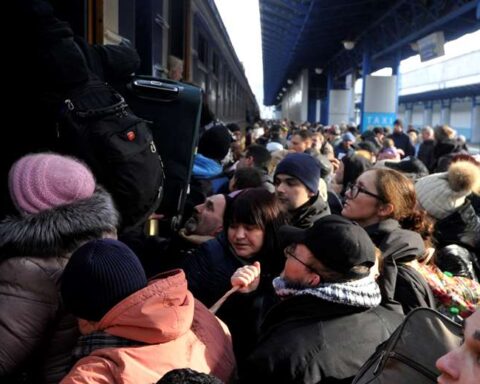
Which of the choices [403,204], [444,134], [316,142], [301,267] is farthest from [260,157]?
[444,134]

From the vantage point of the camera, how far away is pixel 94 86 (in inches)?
77.6

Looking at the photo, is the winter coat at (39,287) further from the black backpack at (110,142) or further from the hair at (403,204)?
the hair at (403,204)

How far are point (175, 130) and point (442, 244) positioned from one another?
1.95 meters

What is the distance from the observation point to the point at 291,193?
3248mm

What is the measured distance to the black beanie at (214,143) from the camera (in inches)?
160

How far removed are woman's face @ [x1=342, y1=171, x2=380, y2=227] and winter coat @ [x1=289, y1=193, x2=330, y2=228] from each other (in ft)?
0.95

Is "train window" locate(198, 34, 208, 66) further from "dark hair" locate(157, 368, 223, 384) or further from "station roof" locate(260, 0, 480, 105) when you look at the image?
"dark hair" locate(157, 368, 223, 384)

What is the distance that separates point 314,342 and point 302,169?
5.56 ft

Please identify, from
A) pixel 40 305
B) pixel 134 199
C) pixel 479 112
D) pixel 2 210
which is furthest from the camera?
pixel 479 112

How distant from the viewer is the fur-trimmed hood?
1.56m

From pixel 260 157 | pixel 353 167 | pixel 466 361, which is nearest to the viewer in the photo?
pixel 466 361

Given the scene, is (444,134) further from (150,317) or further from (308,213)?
(150,317)

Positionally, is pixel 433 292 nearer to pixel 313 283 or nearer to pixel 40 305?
pixel 313 283

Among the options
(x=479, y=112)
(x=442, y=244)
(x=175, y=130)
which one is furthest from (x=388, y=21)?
(x=479, y=112)
